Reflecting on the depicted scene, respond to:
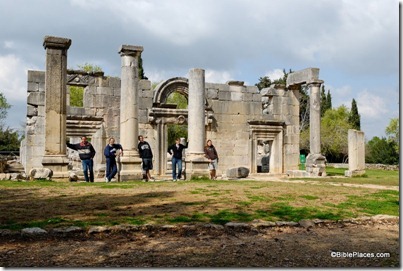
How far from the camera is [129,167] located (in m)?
15.4

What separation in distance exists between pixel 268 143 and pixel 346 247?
63.8ft

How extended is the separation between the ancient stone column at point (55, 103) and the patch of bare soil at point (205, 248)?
7939 mm

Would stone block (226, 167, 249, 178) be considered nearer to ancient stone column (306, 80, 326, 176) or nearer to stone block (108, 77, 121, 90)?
ancient stone column (306, 80, 326, 176)

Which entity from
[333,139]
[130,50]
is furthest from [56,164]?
[333,139]

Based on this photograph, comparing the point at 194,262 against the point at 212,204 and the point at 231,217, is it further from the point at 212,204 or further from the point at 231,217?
the point at 212,204

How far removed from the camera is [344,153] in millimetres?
50000

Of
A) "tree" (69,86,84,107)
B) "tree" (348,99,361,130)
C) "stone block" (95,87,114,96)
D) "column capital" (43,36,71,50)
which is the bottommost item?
"stone block" (95,87,114,96)

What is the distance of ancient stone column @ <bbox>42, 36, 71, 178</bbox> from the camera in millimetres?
13922

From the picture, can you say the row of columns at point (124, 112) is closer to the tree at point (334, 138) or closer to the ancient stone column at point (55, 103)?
the ancient stone column at point (55, 103)

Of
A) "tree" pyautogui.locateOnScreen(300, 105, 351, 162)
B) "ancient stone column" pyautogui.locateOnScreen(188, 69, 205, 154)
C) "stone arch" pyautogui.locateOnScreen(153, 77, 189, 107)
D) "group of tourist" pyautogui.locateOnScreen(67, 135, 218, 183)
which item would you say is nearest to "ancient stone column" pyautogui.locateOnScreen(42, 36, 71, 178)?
"group of tourist" pyautogui.locateOnScreen(67, 135, 218, 183)

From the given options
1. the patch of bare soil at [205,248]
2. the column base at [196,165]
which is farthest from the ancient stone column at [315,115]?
the patch of bare soil at [205,248]

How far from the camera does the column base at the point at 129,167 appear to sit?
49.7 feet

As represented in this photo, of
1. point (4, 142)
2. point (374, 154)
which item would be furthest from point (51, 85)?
point (374, 154)

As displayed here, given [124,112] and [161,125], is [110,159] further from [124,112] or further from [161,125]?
[161,125]
